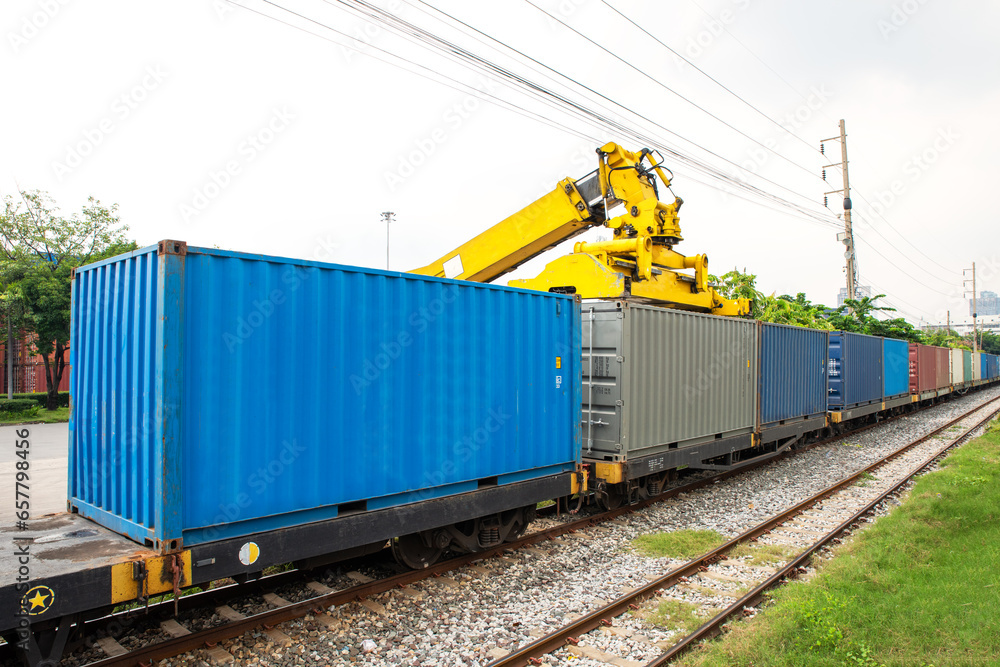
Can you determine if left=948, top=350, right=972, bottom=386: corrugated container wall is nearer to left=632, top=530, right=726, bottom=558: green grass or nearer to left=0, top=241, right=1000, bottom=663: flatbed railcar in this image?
left=632, top=530, right=726, bottom=558: green grass

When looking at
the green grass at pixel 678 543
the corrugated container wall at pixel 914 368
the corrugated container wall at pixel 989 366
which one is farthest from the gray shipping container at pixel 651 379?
the corrugated container wall at pixel 989 366

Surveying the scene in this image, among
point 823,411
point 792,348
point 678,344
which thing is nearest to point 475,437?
point 678,344

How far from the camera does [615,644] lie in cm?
468

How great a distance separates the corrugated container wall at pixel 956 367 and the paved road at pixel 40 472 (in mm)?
38744

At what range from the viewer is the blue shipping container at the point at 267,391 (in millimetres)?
3910

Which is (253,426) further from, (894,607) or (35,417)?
(35,417)

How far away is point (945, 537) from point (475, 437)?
595 cm

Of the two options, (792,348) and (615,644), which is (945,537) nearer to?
(615,644)

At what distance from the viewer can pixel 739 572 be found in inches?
251

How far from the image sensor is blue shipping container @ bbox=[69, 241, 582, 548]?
12.8ft

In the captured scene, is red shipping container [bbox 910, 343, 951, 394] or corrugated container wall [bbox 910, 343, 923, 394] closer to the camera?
corrugated container wall [bbox 910, 343, 923, 394]

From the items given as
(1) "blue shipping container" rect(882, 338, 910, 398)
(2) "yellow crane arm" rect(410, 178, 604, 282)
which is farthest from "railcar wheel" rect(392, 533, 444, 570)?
(1) "blue shipping container" rect(882, 338, 910, 398)

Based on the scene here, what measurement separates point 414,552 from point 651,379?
4.31m

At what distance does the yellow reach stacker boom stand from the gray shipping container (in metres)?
0.79
